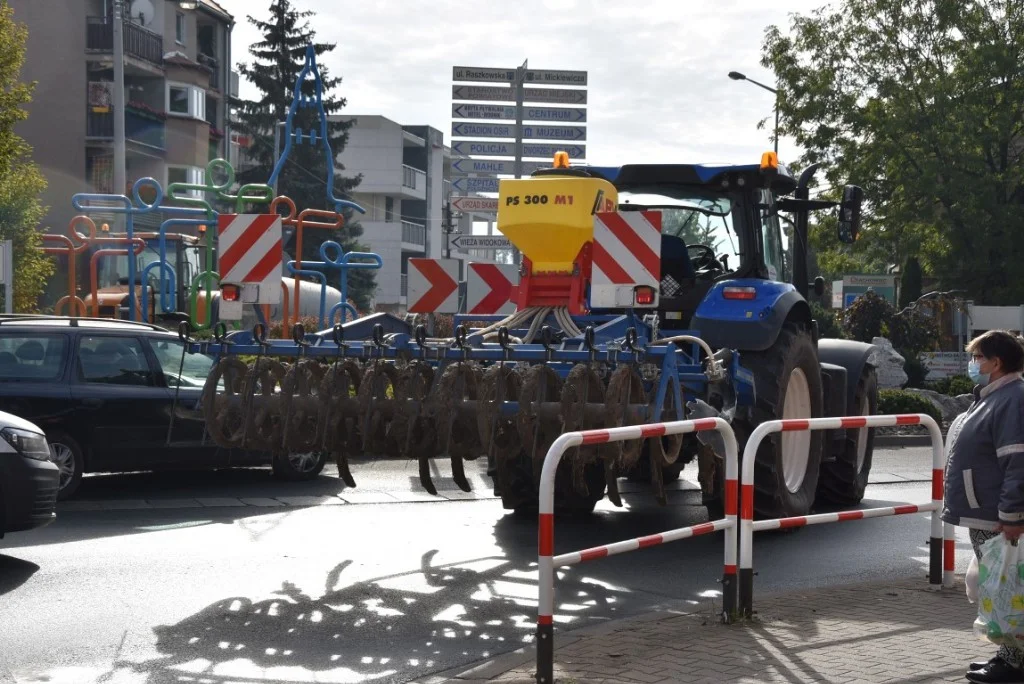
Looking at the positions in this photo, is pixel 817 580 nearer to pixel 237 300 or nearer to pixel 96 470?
pixel 237 300

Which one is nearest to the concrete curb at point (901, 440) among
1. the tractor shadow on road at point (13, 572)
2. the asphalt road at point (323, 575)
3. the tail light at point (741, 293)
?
the asphalt road at point (323, 575)

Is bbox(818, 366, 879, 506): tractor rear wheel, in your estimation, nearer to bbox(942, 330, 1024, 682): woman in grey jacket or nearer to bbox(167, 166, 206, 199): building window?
bbox(942, 330, 1024, 682): woman in grey jacket

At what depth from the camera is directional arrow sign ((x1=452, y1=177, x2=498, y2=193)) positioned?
66.9 feet

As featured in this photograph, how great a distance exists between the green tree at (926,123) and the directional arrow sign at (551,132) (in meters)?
15.4

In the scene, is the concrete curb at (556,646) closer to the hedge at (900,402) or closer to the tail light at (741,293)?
the tail light at (741,293)

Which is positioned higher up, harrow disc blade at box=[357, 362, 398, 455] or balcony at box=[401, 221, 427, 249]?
balcony at box=[401, 221, 427, 249]

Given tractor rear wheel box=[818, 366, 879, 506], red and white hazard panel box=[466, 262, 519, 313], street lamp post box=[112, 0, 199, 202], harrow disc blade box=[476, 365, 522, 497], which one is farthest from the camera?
street lamp post box=[112, 0, 199, 202]

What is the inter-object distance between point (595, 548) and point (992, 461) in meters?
1.79

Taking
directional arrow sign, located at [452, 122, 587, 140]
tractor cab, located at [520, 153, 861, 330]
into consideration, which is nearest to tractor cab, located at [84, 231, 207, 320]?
directional arrow sign, located at [452, 122, 587, 140]

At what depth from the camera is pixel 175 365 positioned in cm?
1259

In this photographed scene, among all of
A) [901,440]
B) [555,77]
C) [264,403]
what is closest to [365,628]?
[264,403]

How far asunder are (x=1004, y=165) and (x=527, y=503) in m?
26.9

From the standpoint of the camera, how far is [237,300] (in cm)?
1027

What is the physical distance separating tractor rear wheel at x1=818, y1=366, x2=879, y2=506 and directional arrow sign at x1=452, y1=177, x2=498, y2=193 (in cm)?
895
